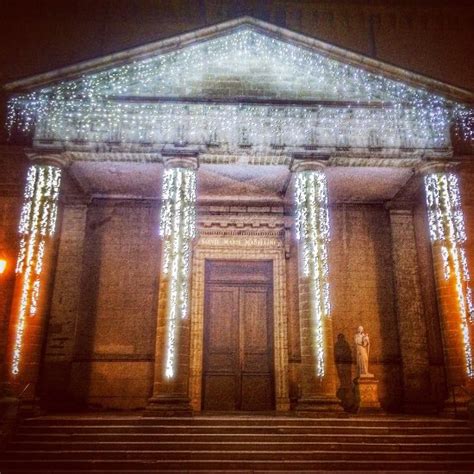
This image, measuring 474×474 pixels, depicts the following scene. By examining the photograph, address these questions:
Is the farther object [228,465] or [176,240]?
[176,240]

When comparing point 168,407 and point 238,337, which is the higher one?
point 238,337

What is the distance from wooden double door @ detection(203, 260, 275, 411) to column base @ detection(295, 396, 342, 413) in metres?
3.21

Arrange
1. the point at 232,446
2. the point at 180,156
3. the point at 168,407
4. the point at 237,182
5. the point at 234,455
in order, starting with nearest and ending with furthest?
the point at 234,455
the point at 232,446
the point at 168,407
the point at 180,156
the point at 237,182

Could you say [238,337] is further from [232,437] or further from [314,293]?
[232,437]

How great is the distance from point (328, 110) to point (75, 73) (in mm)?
6319

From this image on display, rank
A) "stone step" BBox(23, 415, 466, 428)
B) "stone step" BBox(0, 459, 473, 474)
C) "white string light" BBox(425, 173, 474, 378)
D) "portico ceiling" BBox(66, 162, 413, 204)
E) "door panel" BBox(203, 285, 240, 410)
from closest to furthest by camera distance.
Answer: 1. "stone step" BBox(0, 459, 473, 474)
2. "stone step" BBox(23, 415, 466, 428)
3. "white string light" BBox(425, 173, 474, 378)
4. "portico ceiling" BBox(66, 162, 413, 204)
5. "door panel" BBox(203, 285, 240, 410)

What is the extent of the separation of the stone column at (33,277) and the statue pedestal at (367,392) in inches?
297

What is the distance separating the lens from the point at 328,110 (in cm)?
1159

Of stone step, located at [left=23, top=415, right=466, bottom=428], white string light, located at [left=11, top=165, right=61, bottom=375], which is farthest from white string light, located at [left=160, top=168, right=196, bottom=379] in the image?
white string light, located at [left=11, top=165, right=61, bottom=375]

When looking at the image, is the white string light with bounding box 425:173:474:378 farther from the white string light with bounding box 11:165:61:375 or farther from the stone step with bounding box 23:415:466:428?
the white string light with bounding box 11:165:61:375

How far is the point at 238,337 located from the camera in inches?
523

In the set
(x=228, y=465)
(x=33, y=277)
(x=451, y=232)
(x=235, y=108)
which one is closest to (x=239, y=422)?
(x=228, y=465)

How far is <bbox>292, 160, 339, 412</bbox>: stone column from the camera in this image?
987 cm

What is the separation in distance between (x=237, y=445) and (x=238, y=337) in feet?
16.8
